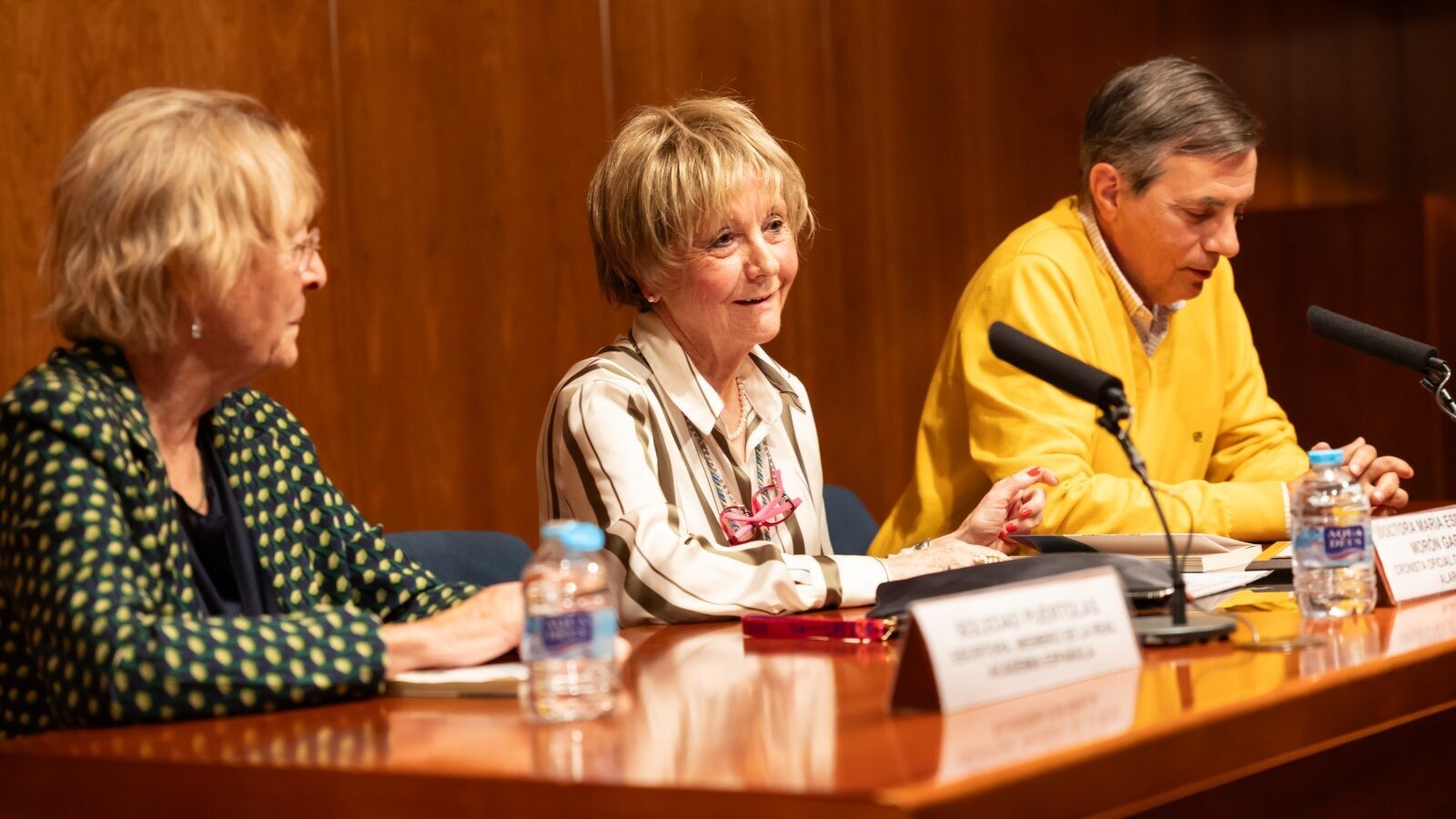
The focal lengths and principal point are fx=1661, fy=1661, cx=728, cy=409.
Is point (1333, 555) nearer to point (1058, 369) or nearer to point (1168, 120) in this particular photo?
point (1058, 369)

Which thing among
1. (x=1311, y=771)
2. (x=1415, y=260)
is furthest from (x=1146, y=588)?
(x=1415, y=260)

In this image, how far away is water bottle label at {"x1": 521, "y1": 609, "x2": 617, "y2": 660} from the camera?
142 centimetres

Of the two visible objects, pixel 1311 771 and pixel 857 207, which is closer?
pixel 1311 771

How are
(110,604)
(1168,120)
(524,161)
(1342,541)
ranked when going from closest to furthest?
(110,604) → (1342,541) → (1168,120) → (524,161)

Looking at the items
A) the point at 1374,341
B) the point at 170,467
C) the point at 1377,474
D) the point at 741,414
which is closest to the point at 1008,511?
the point at 741,414

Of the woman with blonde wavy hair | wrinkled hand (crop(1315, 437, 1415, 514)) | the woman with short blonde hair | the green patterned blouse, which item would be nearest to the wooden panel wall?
the woman with short blonde hair

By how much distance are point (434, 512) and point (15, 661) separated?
2272 mm

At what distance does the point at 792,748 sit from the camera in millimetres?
1222

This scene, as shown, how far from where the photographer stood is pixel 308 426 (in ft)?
11.8

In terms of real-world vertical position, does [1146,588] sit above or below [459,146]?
below

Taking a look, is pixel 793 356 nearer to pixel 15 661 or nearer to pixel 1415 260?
pixel 1415 260

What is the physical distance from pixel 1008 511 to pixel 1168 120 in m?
0.97

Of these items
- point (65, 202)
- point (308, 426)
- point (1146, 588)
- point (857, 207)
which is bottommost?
point (1146, 588)

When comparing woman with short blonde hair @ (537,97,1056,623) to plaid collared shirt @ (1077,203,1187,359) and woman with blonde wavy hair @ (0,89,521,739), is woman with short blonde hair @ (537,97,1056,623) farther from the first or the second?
plaid collared shirt @ (1077,203,1187,359)
